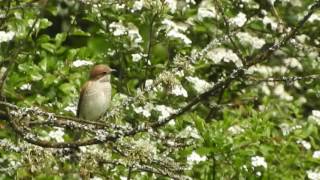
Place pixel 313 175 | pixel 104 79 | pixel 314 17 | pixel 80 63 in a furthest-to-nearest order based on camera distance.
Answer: pixel 314 17 → pixel 104 79 → pixel 80 63 → pixel 313 175

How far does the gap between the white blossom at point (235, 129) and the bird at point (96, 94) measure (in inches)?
36.3

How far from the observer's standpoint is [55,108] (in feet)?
18.7

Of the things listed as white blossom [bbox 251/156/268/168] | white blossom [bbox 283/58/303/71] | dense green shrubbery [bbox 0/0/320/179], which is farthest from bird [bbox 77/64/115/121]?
white blossom [bbox 283/58/303/71]

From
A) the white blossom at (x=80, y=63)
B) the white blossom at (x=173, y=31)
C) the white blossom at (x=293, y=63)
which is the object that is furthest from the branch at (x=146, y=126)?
the white blossom at (x=293, y=63)

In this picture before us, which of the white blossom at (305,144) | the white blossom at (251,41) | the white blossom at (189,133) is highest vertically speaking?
the white blossom at (251,41)

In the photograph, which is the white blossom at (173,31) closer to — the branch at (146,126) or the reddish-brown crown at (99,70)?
the reddish-brown crown at (99,70)

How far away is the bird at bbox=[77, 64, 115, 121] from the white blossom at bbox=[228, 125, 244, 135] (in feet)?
3.02

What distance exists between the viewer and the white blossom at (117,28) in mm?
6707

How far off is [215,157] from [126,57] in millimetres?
1676

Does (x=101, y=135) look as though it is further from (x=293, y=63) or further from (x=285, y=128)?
(x=293, y=63)

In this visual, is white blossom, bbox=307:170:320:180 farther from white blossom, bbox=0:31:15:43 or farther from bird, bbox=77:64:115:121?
white blossom, bbox=0:31:15:43

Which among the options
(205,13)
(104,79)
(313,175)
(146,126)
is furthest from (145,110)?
(146,126)

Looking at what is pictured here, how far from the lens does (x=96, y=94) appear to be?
6332 mm

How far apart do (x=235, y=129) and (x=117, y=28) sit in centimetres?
123
